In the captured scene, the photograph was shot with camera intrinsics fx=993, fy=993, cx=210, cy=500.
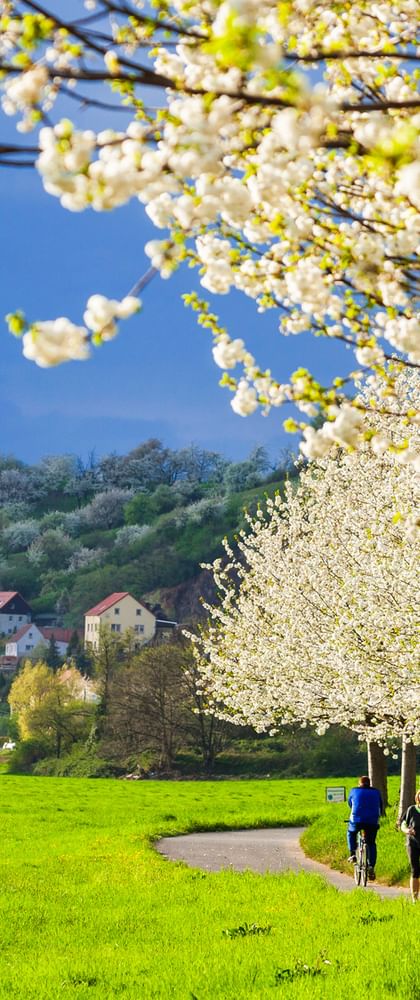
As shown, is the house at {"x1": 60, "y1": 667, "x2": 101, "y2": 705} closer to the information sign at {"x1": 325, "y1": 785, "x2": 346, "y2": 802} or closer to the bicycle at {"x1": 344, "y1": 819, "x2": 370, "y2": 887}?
the information sign at {"x1": 325, "y1": 785, "x2": 346, "y2": 802}

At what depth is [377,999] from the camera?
8.27 metres

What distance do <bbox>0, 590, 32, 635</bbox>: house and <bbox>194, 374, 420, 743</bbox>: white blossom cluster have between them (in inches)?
5391

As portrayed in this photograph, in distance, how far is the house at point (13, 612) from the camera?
16062 centimetres

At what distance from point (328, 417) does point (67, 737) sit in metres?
63.1

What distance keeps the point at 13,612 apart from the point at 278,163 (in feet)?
530

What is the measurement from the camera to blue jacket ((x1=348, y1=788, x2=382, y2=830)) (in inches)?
694

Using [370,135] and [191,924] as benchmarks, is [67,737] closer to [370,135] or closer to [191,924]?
[191,924]

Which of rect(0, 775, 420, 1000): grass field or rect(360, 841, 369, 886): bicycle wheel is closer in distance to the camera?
rect(0, 775, 420, 1000): grass field

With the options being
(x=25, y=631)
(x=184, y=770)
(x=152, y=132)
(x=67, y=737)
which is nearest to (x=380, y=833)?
(x=152, y=132)

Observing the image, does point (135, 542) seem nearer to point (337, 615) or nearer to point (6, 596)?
point (6, 596)

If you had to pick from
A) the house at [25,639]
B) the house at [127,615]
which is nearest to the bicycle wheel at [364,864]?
the house at [127,615]

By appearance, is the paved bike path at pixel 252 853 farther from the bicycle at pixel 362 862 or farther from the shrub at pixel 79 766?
the shrub at pixel 79 766

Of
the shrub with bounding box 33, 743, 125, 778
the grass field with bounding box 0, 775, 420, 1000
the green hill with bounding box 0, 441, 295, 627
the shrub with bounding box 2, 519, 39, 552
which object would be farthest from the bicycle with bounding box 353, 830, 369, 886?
the shrub with bounding box 2, 519, 39, 552

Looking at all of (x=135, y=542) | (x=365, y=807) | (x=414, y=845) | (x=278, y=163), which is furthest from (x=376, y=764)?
(x=135, y=542)
